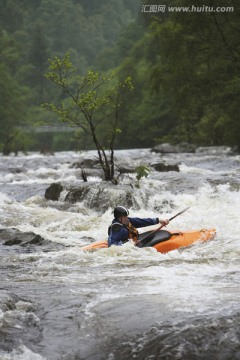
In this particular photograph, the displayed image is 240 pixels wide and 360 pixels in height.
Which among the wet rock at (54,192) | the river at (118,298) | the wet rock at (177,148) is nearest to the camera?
the river at (118,298)

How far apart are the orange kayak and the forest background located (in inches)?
200

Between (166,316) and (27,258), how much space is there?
11.1ft

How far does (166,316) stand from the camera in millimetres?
4223

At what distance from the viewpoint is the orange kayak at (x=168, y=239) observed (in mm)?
7469

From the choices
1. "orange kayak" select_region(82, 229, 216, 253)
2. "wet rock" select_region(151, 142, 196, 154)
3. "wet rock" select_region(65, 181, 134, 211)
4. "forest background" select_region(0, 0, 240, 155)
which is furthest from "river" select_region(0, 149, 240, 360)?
"wet rock" select_region(151, 142, 196, 154)

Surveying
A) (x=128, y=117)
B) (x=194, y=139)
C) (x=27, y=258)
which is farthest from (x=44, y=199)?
(x=128, y=117)

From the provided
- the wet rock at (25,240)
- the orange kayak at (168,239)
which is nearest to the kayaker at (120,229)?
the orange kayak at (168,239)

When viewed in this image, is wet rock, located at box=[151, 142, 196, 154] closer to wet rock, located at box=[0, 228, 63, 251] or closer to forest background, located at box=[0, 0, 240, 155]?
forest background, located at box=[0, 0, 240, 155]

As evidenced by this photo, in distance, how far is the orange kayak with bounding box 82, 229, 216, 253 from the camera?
24.5 ft

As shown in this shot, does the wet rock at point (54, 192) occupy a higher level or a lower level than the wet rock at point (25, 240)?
higher

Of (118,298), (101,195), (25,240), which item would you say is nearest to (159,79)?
(101,195)

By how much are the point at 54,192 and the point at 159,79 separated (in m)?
10.4

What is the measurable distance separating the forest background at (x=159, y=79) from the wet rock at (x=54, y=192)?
1.53 meters

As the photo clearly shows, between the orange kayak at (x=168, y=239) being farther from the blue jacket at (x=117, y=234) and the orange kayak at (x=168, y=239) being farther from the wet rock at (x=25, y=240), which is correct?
the wet rock at (x=25, y=240)
